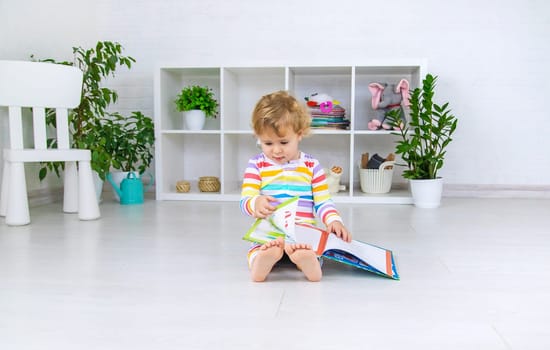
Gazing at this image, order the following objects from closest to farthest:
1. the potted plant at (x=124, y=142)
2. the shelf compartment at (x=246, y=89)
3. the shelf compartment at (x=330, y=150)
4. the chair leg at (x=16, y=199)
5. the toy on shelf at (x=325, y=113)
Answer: the chair leg at (x=16, y=199) → the potted plant at (x=124, y=142) → the toy on shelf at (x=325, y=113) → the shelf compartment at (x=246, y=89) → the shelf compartment at (x=330, y=150)

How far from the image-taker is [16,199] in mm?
2205

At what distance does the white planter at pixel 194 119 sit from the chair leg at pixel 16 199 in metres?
1.09

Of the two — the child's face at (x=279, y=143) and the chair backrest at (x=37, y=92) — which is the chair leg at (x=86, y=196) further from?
the child's face at (x=279, y=143)

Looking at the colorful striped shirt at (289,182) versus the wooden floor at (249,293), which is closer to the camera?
the wooden floor at (249,293)

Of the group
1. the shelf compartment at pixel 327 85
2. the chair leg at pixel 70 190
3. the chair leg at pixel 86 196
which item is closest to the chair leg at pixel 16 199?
the chair leg at pixel 86 196

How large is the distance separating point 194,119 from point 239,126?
443 millimetres

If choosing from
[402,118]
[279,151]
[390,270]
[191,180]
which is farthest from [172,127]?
[390,270]

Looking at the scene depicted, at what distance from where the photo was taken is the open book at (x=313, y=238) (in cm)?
138

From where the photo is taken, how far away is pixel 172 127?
3.26 metres

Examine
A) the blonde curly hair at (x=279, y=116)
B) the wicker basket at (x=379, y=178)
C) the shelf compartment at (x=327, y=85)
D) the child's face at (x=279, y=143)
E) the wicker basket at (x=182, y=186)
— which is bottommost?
the wicker basket at (x=182, y=186)

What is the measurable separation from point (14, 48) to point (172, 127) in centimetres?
99

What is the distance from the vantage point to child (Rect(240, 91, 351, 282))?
4.46ft

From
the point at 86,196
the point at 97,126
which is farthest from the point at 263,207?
the point at 97,126

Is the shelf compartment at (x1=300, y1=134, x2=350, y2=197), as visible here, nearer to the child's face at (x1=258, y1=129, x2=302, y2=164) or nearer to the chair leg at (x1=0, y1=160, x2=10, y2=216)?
the chair leg at (x1=0, y1=160, x2=10, y2=216)
